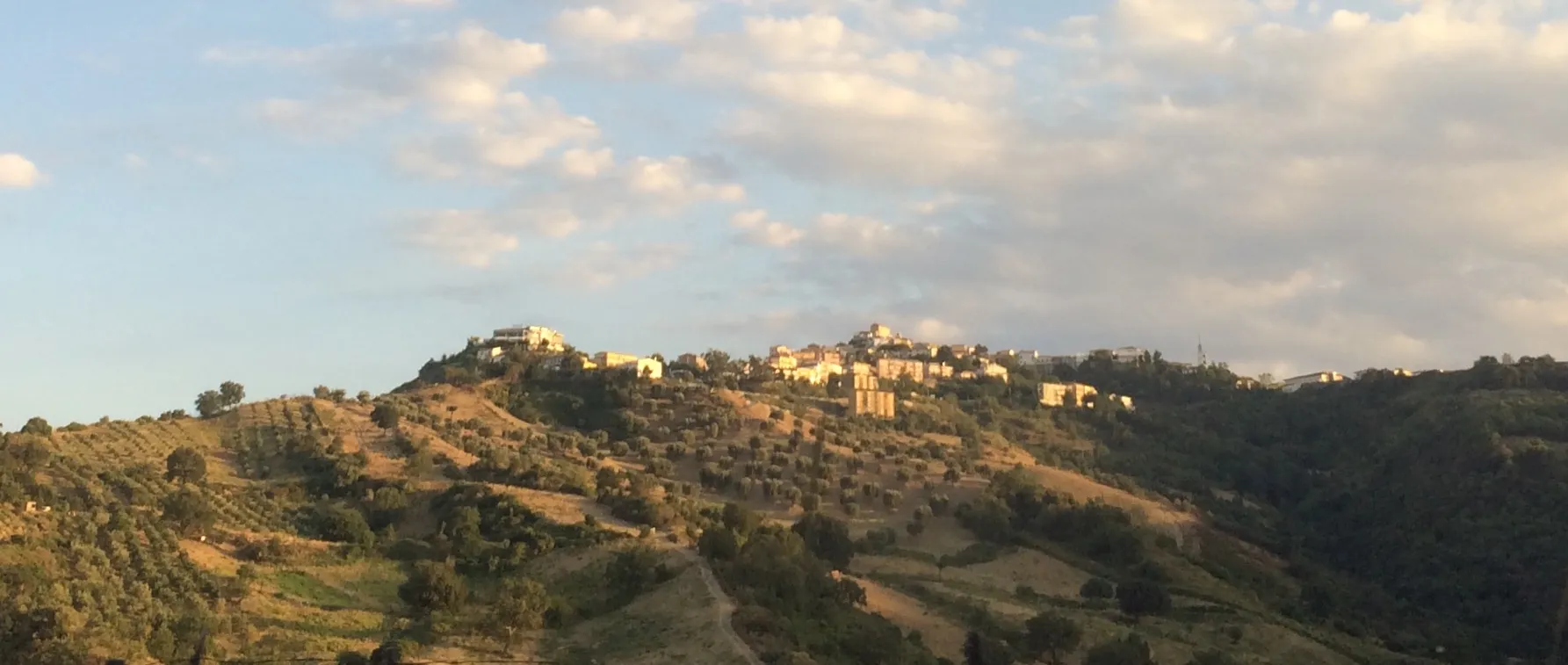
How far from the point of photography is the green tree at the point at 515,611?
1517 inches

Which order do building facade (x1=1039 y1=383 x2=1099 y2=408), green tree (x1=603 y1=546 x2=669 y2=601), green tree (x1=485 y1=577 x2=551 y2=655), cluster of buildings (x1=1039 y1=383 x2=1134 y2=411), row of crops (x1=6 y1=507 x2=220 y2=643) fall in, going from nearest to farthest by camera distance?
row of crops (x1=6 y1=507 x2=220 y2=643), green tree (x1=485 y1=577 x2=551 y2=655), green tree (x1=603 y1=546 x2=669 y2=601), cluster of buildings (x1=1039 y1=383 x2=1134 y2=411), building facade (x1=1039 y1=383 x2=1099 y2=408)

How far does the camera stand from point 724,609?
39531mm

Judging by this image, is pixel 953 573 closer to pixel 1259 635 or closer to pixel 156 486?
pixel 1259 635

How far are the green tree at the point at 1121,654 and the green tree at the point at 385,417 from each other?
141 feet

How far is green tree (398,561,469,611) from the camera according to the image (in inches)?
1575

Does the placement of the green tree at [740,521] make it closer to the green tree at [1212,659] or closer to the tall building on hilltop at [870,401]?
the green tree at [1212,659]

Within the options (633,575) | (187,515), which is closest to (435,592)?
(633,575)

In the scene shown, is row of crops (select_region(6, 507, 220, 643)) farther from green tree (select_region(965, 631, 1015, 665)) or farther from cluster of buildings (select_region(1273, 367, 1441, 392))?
cluster of buildings (select_region(1273, 367, 1441, 392))

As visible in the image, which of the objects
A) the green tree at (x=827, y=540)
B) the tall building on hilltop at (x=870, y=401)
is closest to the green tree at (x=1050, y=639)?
the green tree at (x=827, y=540)

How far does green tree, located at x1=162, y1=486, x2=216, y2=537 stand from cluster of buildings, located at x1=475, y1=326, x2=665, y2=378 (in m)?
48.6

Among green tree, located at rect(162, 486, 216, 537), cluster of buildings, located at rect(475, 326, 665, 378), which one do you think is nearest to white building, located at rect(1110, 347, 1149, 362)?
cluster of buildings, located at rect(475, 326, 665, 378)

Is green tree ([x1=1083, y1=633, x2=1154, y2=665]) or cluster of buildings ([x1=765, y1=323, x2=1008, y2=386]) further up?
cluster of buildings ([x1=765, y1=323, x2=1008, y2=386])

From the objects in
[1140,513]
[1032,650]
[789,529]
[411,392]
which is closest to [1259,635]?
[1032,650]

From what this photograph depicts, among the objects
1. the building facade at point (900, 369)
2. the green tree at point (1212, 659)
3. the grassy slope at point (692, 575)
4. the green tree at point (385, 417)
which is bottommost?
the green tree at point (1212, 659)
